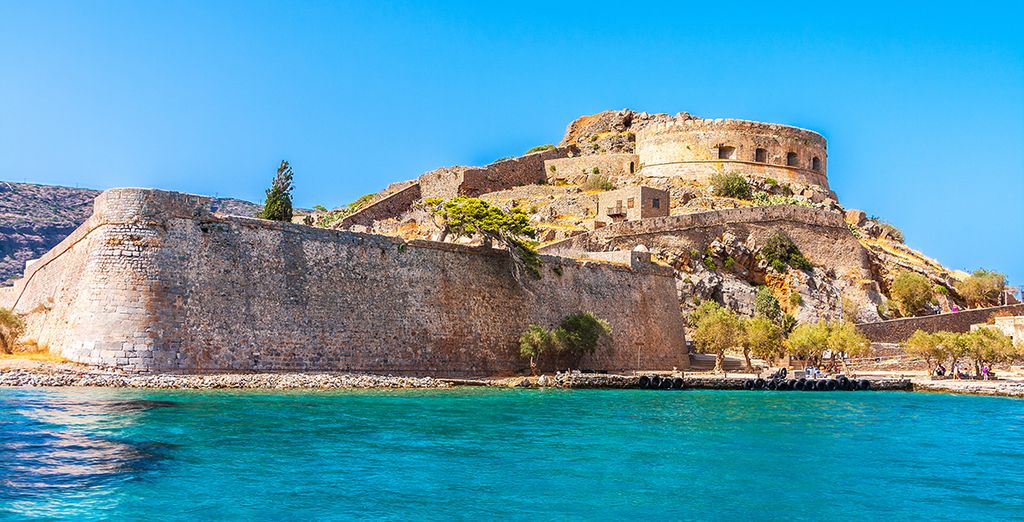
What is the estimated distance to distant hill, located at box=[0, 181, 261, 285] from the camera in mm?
98875

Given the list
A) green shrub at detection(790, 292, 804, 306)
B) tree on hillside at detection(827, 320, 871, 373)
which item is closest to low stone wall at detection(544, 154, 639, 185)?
green shrub at detection(790, 292, 804, 306)

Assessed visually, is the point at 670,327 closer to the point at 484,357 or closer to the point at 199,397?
the point at 484,357

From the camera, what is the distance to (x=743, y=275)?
48.7 metres

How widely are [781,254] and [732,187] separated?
22.6ft

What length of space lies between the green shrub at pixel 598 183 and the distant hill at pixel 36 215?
179 feet

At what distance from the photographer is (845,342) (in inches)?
1606

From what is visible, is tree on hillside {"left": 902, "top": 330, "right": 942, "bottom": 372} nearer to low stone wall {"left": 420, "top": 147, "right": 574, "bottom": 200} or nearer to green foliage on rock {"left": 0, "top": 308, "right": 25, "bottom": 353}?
low stone wall {"left": 420, "top": 147, "right": 574, "bottom": 200}

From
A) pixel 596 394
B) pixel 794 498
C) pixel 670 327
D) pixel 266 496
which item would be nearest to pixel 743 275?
pixel 670 327

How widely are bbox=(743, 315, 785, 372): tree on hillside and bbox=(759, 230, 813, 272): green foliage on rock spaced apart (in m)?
6.80

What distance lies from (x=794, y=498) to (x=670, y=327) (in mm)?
27659

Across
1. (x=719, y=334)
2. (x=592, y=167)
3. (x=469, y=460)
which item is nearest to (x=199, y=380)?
(x=469, y=460)

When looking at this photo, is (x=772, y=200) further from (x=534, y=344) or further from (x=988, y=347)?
(x=534, y=344)

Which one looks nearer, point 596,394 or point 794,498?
point 794,498

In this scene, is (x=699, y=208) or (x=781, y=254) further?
(x=699, y=208)
